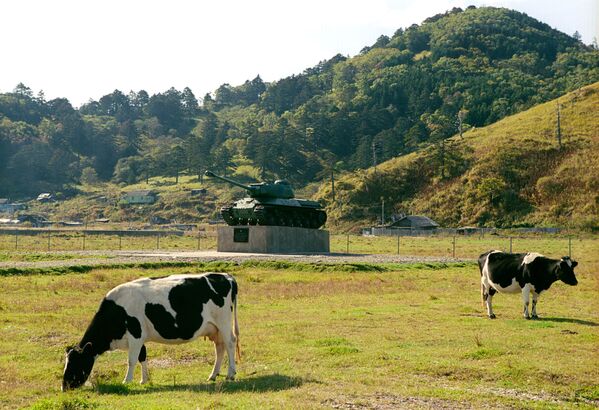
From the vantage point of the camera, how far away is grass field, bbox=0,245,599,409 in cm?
1228

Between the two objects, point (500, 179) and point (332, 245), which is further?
point (500, 179)

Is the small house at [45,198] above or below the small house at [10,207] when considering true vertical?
above

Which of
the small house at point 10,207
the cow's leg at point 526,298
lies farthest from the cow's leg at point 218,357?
the small house at point 10,207

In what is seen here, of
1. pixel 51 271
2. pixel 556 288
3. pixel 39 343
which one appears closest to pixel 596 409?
pixel 39 343

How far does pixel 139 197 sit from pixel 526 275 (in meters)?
147

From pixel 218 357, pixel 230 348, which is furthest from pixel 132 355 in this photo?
pixel 230 348

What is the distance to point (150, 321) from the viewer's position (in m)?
13.7

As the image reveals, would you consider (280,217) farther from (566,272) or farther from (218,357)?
(218,357)

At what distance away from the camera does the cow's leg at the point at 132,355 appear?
1346cm

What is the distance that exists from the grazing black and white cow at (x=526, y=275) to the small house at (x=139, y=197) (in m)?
142

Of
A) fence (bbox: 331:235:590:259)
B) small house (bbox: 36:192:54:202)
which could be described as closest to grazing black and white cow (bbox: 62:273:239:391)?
fence (bbox: 331:235:590:259)

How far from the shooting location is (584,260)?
1844 inches

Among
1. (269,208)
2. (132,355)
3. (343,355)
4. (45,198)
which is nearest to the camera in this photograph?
(132,355)

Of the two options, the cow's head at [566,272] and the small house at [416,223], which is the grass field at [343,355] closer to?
the cow's head at [566,272]
